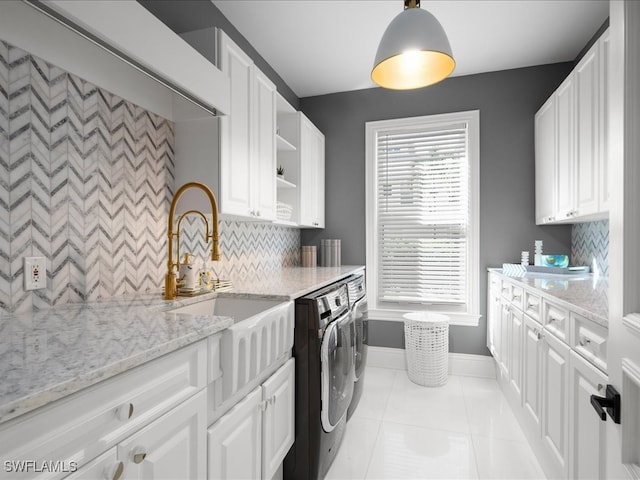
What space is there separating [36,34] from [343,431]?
7.72 feet

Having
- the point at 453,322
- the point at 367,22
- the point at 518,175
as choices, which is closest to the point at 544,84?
the point at 518,175

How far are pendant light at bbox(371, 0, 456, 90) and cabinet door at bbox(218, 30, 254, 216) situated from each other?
A: 0.77 meters

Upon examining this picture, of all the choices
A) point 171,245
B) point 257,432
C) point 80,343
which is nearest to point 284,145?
point 171,245

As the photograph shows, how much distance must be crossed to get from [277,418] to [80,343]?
0.95 metres

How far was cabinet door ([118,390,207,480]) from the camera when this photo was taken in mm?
807

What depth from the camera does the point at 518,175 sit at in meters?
3.13

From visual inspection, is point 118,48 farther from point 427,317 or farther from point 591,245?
point 591,245

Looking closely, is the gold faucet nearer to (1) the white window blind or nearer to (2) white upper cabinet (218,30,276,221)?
(2) white upper cabinet (218,30,276,221)

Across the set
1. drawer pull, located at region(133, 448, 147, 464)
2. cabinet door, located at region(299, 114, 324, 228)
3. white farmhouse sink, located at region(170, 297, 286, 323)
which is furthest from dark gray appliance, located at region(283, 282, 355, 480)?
cabinet door, located at region(299, 114, 324, 228)

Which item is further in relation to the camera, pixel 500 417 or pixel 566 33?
pixel 566 33

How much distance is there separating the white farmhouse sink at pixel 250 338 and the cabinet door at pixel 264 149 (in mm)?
651

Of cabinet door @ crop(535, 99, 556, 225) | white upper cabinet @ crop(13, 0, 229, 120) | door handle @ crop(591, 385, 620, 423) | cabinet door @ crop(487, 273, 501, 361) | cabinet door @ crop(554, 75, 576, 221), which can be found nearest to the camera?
door handle @ crop(591, 385, 620, 423)

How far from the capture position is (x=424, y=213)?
340cm

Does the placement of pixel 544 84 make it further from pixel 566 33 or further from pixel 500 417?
pixel 500 417
